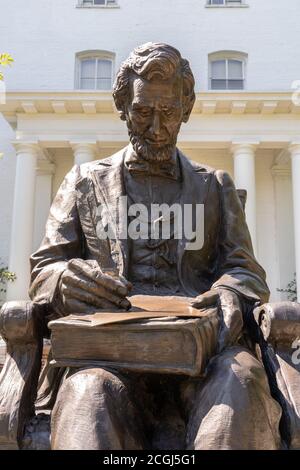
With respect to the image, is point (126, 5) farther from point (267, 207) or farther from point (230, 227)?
point (230, 227)

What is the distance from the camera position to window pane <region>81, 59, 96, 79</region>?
22266 millimetres

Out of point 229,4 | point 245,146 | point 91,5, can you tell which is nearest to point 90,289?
point 245,146

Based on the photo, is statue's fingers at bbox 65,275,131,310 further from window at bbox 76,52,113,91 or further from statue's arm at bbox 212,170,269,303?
window at bbox 76,52,113,91

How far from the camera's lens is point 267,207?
20672 mm

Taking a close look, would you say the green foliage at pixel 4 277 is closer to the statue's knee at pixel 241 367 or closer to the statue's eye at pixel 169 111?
the statue's eye at pixel 169 111

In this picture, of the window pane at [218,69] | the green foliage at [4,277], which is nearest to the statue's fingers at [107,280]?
the green foliage at [4,277]

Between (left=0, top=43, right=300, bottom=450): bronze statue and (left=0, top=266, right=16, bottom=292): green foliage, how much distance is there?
527 inches

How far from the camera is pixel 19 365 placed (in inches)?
97.4

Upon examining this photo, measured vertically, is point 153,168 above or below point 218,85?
below

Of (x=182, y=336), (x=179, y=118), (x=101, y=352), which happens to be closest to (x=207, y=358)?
(x=182, y=336)

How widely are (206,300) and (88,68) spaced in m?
21.0

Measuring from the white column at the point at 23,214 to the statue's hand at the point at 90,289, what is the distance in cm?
1561

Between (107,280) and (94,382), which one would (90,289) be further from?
(94,382)

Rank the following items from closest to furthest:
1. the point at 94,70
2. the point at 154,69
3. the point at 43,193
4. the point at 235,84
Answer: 1. the point at 154,69
2. the point at 43,193
3. the point at 235,84
4. the point at 94,70
